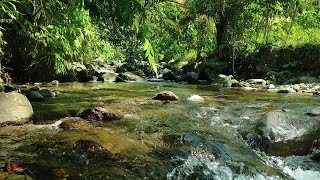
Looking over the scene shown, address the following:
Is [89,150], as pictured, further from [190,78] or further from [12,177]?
[190,78]

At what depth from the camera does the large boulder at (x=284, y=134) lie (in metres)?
4.74

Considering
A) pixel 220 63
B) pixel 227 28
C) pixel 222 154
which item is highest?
pixel 227 28

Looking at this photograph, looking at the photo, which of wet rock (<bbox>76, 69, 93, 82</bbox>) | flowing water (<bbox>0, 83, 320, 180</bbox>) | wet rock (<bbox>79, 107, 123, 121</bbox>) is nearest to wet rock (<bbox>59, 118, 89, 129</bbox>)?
flowing water (<bbox>0, 83, 320, 180</bbox>)

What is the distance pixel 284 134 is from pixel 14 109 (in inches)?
161

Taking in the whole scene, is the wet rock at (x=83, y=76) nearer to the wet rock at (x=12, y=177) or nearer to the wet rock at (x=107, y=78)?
the wet rock at (x=107, y=78)

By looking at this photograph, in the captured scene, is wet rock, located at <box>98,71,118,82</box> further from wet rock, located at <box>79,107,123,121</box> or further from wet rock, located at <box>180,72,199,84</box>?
wet rock, located at <box>79,107,123,121</box>

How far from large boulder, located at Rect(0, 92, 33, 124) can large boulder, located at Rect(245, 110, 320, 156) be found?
344 cm

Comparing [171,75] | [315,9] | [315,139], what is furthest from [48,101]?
[315,9]

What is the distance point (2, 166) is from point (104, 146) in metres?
1.16

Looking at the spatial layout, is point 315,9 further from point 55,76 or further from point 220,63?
point 55,76

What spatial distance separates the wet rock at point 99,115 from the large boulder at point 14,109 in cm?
88

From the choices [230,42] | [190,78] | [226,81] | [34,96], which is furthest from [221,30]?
[34,96]

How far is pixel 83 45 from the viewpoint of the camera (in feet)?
29.0

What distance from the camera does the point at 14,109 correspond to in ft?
18.4
